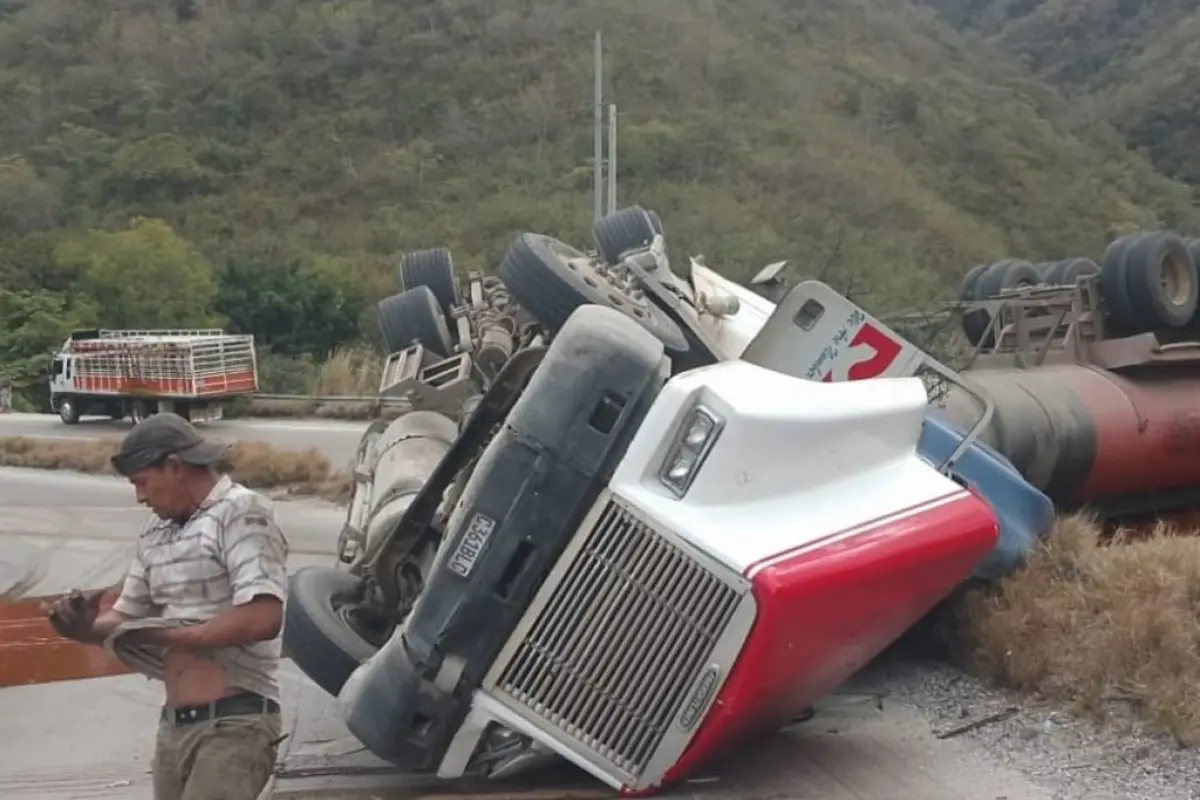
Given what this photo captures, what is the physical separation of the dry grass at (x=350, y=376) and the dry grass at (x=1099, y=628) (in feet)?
76.3

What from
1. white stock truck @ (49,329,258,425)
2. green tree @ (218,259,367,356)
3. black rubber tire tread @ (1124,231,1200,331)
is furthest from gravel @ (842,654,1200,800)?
green tree @ (218,259,367,356)

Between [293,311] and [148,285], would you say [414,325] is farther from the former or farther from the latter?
[148,285]

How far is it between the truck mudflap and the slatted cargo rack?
26080mm

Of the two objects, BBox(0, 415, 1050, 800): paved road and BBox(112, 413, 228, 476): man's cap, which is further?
BBox(0, 415, 1050, 800): paved road

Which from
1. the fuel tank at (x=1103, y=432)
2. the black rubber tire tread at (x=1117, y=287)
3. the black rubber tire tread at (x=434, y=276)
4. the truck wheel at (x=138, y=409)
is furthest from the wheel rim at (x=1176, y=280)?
the truck wheel at (x=138, y=409)

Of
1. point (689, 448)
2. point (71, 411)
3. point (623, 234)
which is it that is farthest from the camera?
point (71, 411)

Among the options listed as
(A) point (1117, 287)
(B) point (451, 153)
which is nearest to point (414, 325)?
(A) point (1117, 287)

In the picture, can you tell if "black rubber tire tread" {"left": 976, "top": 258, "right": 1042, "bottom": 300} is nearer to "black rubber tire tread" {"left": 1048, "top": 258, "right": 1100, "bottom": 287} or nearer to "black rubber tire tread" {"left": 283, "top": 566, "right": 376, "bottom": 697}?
"black rubber tire tread" {"left": 1048, "top": 258, "right": 1100, "bottom": 287}

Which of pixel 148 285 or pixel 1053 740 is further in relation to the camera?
pixel 148 285

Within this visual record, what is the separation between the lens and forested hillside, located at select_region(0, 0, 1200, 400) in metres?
46.9

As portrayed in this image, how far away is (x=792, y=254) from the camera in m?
50.1

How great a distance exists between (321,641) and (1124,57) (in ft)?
270

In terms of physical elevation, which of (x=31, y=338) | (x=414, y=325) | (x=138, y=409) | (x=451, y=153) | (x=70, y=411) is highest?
(x=414, y=325)

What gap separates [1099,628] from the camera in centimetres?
594
